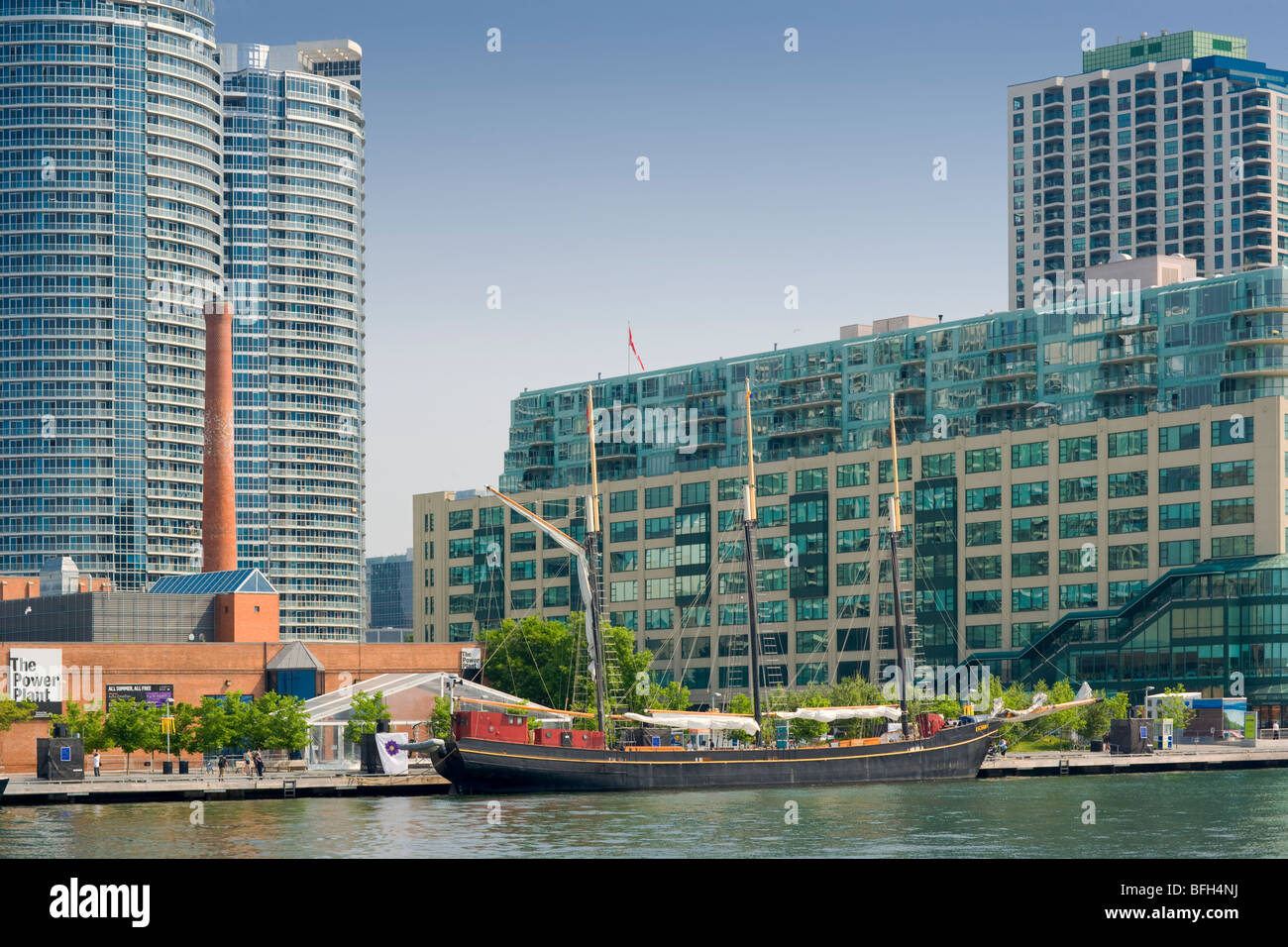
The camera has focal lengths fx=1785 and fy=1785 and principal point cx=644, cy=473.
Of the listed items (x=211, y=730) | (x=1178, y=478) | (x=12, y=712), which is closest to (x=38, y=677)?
(x=12, y=712)

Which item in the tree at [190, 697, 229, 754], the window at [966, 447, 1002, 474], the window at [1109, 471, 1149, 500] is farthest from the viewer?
the window at [966, 447, 1002, 474]

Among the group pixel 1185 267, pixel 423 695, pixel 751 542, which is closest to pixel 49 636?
pixel 423 695

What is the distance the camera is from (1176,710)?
152 meters

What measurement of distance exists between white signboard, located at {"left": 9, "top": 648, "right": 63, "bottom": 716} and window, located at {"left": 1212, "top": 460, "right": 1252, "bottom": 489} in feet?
341

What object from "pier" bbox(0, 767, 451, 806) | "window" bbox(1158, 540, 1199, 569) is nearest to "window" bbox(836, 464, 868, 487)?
"window" bbox(1158, 540, 1199, 569)

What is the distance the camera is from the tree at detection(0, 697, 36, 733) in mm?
128750

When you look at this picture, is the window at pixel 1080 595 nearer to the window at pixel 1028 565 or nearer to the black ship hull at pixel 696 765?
the window at pixel 1028 565

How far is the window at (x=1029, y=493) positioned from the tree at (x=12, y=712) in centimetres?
9931

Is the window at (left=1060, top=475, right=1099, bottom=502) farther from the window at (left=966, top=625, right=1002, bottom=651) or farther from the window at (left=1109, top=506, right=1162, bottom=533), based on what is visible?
the window at (left=966, top=625, right=1002, bottom=651)

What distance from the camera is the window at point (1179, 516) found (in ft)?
553

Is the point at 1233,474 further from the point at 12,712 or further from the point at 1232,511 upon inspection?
the point at 12,712

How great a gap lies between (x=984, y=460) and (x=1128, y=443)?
56.8ft
